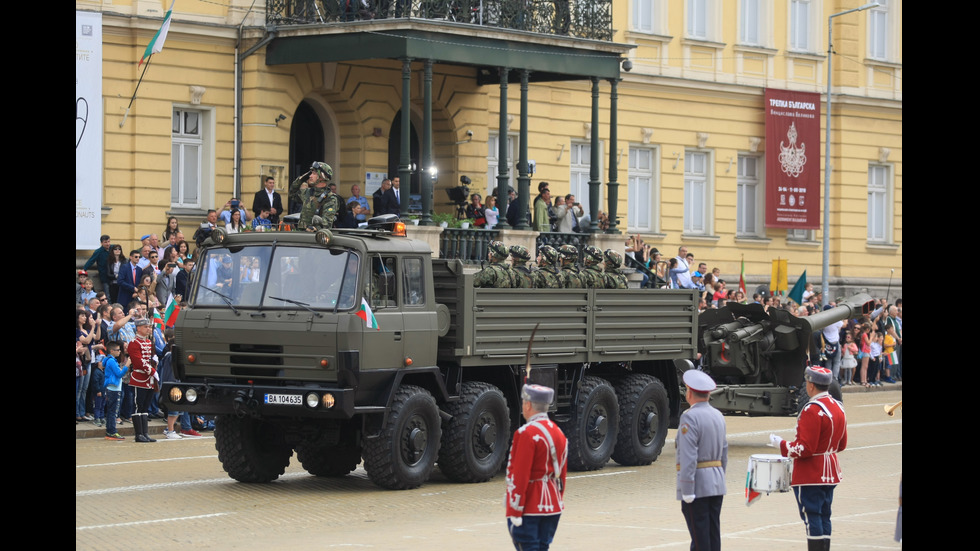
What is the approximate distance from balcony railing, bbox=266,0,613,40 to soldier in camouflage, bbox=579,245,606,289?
33.9 ft

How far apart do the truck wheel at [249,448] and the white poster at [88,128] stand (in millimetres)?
9633

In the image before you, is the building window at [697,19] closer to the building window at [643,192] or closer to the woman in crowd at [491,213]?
the building window at [643,192]

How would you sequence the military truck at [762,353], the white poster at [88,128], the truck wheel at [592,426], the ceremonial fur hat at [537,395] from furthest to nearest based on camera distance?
the white poster at [88,128], the military truck at [762,353], the truck wheel at [592,426], the ceremonial fur hat at [537,395]

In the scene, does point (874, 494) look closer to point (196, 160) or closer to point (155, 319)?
point (155, 319)

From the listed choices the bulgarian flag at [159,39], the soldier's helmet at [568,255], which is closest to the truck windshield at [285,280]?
the soldier's helmet at [568,255]

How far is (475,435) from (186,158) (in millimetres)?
14158

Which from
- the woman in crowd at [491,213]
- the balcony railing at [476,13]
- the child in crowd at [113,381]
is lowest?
the child in crowd at [113,381]

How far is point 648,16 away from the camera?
123ft

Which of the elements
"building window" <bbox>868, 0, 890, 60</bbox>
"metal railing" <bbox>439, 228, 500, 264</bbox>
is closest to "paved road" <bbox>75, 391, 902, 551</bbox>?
"metal railing" <bbox>439, 228, 500, 264</bbox>

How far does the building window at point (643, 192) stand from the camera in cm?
3769

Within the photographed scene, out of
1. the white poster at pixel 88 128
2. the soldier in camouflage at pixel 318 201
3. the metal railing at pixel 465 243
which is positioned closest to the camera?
the soldier in camouflage at pixel 318 201

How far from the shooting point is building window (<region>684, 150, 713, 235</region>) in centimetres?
3888

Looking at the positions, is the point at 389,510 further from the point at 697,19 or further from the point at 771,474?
the point at 697,19

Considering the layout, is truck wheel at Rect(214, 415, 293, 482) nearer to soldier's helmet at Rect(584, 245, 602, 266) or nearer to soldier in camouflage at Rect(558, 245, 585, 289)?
soldier in camouflage at Rect(558, 245, 585, 289)
